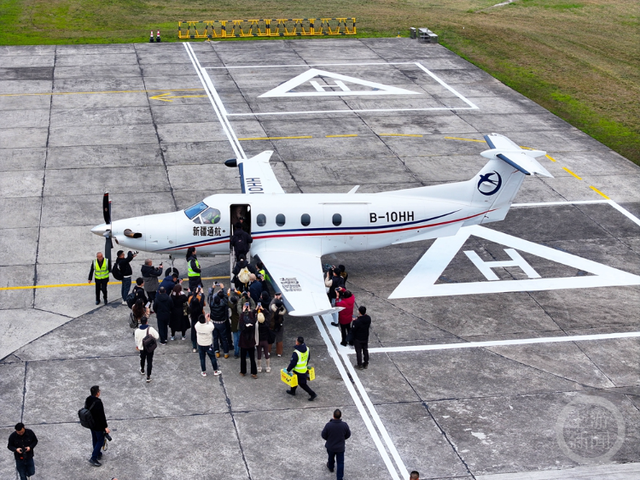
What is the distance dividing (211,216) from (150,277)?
3.10 m

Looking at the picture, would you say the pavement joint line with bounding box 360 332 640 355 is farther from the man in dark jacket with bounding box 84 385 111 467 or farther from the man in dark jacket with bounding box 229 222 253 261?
the man in dark jacket with bounding box 84 385 111 467

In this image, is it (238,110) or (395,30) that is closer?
(238,110)

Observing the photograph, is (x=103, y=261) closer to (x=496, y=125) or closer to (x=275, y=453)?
(x=275, y=453)

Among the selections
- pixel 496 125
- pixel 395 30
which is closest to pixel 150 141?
pixel 496 125

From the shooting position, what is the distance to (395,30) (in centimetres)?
5959

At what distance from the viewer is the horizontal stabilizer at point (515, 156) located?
24578mm

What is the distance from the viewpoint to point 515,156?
25.3 meters

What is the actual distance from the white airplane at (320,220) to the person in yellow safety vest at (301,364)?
475 centimetres

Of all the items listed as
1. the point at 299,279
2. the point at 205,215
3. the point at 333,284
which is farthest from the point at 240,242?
the point at 333,284

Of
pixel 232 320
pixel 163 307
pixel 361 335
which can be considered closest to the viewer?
pixel 361 335

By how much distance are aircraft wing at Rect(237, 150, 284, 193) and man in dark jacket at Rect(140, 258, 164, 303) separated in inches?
248

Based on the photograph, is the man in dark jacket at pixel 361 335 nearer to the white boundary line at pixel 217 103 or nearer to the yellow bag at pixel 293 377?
the yellow bag at pixel 293 377

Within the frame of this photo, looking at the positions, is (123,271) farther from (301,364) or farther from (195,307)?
(301,364)

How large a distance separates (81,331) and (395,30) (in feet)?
144
